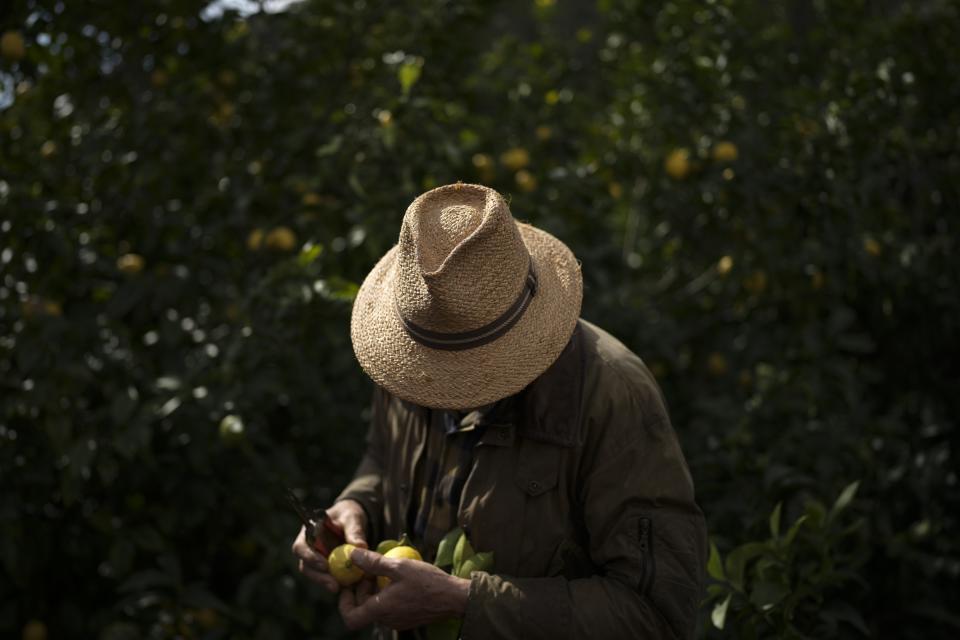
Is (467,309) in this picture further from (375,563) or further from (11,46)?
(11,46)

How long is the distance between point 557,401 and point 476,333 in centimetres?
19

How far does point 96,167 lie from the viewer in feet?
9.61

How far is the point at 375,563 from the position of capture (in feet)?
5.00

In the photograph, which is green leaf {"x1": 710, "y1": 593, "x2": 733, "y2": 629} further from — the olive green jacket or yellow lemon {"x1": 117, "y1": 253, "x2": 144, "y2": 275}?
yellow lemon {"x1": 117, "y1": 253, "x2": 144, "y2": 275}

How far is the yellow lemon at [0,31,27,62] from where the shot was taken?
9.34 feet

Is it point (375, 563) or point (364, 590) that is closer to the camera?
point (375, 563)

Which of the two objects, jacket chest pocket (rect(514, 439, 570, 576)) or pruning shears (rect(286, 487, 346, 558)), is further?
pruning shears (rect(286, 487, 346, 558))

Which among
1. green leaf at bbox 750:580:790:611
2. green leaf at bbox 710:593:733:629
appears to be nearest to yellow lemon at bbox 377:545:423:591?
green leaf at bbox 710:593:733:629

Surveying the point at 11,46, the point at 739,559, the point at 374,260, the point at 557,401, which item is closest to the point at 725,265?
the point at 374,260

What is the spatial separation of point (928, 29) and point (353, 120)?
2091 millimetres

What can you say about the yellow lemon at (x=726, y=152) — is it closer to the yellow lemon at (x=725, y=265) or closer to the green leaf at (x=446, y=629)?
the yellow lemon at (x=725, y=265)

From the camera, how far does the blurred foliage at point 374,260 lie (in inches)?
101

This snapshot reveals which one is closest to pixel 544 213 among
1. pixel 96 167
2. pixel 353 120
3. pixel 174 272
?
pixel 353 120

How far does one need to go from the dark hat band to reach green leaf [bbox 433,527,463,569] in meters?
0.34
